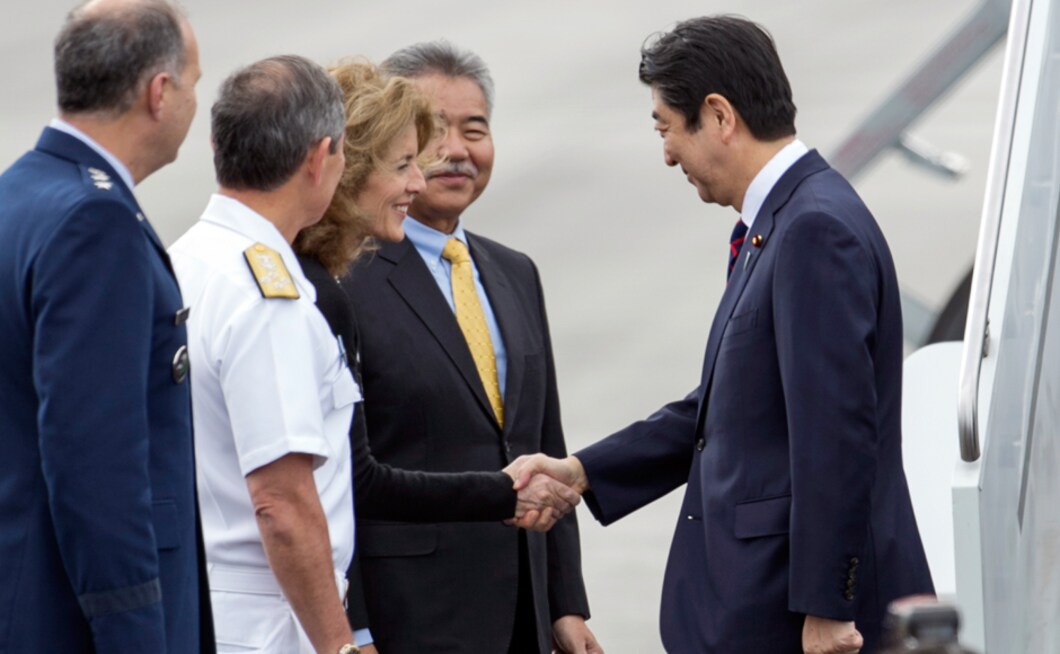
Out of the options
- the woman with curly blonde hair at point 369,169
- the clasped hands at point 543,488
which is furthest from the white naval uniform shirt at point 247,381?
the clasped hands at point 543,488

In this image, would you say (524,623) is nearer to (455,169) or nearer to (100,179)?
(455,169)

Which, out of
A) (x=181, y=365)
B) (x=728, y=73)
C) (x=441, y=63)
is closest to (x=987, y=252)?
(x=728, y=73)

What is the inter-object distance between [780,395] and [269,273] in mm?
793

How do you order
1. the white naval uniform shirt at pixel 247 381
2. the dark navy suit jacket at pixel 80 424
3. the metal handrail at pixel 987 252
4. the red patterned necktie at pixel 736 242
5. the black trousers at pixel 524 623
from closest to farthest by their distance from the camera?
the dark navy suit jacket at pixel 80 424 → the white naval uniform shirt at pixel 247 381 → the metal handrail at pixel 987 252 → the red patterned necktie at pixel 736 242 → the black trousers at pixel 524 623

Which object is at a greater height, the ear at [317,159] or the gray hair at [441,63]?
the gray hair at [441,63]

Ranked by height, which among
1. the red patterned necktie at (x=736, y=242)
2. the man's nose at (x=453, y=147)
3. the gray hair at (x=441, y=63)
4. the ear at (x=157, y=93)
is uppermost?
the ear at (x=157, y=93)

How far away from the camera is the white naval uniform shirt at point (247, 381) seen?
2242 mm

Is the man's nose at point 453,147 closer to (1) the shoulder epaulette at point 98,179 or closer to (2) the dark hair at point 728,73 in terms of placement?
(2) the dark hair at point 728,73

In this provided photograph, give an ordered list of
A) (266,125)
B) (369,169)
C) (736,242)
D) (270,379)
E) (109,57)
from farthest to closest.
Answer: (736,242)
(369,169)
(266,125)
(270,379)
(109,57)

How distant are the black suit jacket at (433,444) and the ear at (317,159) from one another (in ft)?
1.93

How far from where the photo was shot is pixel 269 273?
2.30 meters

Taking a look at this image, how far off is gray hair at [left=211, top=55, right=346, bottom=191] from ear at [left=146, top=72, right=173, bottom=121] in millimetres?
342

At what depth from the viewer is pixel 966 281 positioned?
5699 mm

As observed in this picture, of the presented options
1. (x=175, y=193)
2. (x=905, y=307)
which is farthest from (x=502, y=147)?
(x=905, y=307)
